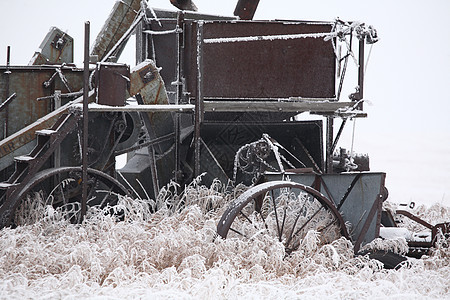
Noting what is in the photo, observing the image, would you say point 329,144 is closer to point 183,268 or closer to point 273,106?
point 273,106

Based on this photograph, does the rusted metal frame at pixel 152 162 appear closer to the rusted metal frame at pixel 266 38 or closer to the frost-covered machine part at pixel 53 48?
the rusted metal frame at pixel 266 38

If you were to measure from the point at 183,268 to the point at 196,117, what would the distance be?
110 inches

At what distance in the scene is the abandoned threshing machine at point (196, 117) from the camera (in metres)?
6.88

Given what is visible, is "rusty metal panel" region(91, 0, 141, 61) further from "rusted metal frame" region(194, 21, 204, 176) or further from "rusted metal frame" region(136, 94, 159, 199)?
"rusted metal frame" region(194, 21, 204, 176)

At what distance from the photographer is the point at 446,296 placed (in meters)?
5.39

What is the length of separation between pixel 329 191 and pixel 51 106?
13.6ft

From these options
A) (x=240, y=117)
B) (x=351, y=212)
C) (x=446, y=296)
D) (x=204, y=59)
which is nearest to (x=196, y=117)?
(x=204, y=59)

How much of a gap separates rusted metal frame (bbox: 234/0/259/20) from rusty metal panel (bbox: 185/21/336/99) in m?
2.12

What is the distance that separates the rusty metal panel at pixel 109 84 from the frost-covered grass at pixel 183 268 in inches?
60.0

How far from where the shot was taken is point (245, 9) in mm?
10578

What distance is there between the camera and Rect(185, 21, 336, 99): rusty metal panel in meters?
8.46

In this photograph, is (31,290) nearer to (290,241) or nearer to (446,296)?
(290,241)

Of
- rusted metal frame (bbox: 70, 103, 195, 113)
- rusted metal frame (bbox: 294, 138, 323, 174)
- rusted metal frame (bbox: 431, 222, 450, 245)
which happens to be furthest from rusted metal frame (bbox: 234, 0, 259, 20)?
rusted metal frame (bbox: 431, 222, 450, 245)

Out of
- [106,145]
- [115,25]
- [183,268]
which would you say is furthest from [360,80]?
[183,268]
